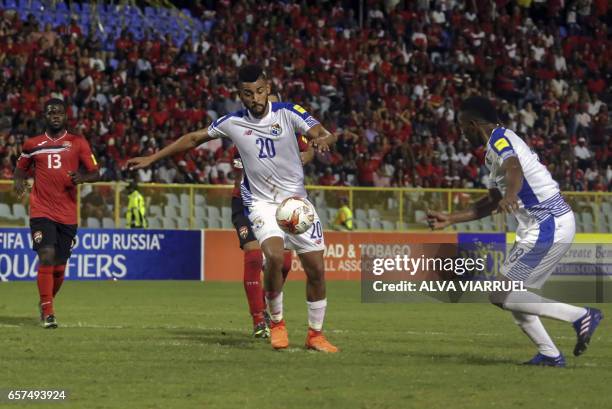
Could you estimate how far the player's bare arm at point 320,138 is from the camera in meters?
10.7

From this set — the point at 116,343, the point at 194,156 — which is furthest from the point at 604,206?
the point at 116,343

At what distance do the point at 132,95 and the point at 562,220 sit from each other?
2209cm

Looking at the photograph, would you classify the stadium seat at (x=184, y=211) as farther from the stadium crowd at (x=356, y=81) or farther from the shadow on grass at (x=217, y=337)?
the shadow on grass at (x=217, y=337)

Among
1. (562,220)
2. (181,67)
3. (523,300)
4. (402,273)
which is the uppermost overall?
(181,67)

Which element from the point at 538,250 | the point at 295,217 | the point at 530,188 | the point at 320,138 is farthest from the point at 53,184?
Result: the point at 538,250

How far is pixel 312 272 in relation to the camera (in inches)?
442

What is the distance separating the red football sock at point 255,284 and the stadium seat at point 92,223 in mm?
14464

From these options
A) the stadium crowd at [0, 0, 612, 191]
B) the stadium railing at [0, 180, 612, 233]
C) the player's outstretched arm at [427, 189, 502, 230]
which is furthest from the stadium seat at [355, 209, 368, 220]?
the player's outstretched arm at [427, 189, 502, 230]

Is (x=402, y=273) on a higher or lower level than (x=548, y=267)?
lower

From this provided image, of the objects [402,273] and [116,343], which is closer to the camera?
[116,343]

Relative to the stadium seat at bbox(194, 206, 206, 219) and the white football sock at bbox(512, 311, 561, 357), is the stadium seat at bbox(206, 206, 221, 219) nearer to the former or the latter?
the stadium seat at bbox(194, 206, 206, 219)

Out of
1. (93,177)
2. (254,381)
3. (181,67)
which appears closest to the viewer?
(254,381)

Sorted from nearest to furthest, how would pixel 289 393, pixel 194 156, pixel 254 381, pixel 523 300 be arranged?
1. pixel 289 393
2. pixel 254 381
3. pixel 523 300
4. pixel 194 156

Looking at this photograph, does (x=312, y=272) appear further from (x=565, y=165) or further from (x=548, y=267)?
(x=565, y=165)
